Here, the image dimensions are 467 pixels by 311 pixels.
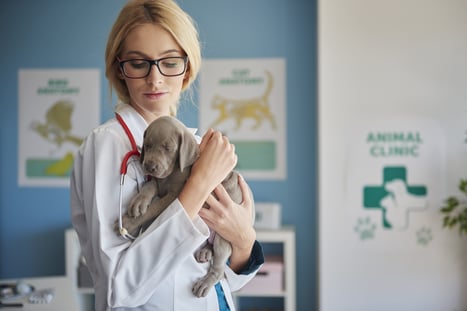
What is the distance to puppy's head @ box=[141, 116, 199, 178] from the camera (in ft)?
3.28

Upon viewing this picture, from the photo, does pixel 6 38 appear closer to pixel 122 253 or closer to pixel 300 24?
pixel 300 24

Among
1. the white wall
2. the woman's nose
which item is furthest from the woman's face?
the white wall

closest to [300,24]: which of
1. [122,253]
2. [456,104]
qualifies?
[456,104]

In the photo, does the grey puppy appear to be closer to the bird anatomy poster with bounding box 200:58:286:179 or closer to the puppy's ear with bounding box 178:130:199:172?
the puppy's ear with bounding box 178:130:199:172

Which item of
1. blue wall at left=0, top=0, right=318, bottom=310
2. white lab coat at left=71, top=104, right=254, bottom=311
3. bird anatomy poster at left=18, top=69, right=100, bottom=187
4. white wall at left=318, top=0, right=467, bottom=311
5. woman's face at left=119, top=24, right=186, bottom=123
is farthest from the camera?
bird anatomy poster at left=18, top=69, right=100, bottom=187

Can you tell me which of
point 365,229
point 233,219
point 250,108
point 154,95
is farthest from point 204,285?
point 250,108

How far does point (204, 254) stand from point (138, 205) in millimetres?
220

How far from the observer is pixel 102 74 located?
3.68 m

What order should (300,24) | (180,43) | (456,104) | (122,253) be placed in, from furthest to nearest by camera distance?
(300,24) < (456,104) < (180,43) < (122,253)

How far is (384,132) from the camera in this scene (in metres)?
3.00

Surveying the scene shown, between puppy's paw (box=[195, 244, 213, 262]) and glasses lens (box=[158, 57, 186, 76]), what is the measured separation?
0.40 meters

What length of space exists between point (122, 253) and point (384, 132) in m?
2.33

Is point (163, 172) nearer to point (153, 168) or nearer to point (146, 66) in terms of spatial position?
point (153, 168)

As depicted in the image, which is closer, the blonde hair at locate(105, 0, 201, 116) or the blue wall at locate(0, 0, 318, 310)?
the blonde hair at locate(105, 0, 201, 116)
